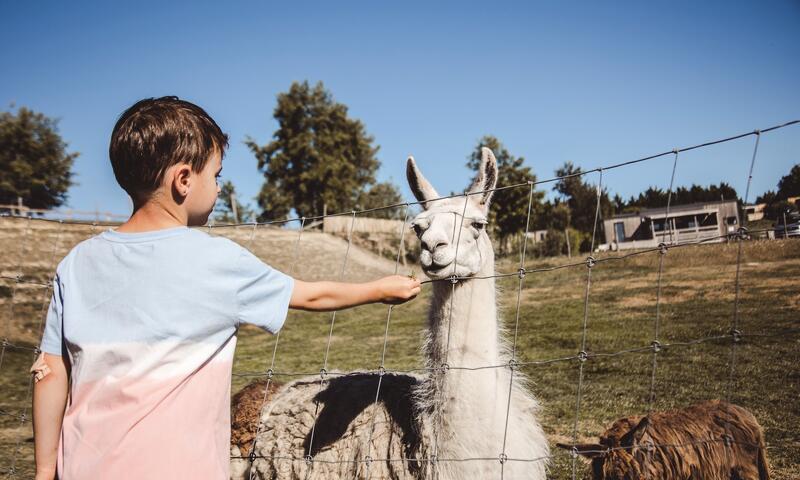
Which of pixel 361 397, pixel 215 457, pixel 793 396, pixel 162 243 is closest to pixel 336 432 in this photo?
pixel 361 397

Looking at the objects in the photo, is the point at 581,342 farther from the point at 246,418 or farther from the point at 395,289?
the point at 395,289

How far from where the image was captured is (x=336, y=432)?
315 centimetres

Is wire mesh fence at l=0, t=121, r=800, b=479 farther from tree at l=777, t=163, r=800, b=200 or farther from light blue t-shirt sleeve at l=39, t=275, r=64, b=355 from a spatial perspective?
light blue t-shirt sleeve at l=39, t=275, r=64, b=355

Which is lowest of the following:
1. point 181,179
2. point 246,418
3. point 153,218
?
point 246,418

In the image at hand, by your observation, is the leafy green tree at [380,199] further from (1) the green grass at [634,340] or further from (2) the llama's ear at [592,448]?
(2) the llama's ear at [592,448]

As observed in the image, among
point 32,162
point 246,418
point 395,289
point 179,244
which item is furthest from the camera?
point 32,162

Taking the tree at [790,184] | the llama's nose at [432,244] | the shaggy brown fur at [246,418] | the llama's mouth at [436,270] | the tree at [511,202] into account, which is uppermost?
the tree at [511,202]

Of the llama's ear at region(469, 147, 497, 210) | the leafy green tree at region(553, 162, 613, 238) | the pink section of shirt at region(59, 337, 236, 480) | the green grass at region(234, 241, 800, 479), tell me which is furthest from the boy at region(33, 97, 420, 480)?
the leafy green tree at region(553, 162, 613, 238)

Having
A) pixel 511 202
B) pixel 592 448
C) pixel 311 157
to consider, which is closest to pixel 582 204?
pixel 511 202

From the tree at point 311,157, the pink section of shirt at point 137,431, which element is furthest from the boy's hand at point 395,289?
the tree at point 311,157

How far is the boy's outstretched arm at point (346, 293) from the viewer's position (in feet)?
5.06

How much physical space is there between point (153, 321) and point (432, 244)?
1535 mm

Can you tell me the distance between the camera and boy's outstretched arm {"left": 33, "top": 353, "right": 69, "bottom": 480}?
4.70 feet

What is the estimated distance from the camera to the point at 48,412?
144 cm
